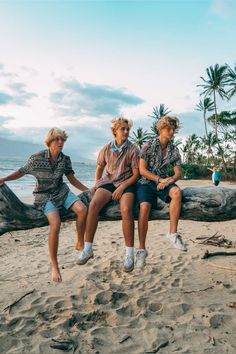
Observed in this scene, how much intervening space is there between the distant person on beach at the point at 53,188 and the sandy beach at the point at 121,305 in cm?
85

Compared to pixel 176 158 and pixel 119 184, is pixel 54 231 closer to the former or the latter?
pixel 119 184

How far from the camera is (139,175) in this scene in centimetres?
419

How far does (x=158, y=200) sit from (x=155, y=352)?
68.0 inches

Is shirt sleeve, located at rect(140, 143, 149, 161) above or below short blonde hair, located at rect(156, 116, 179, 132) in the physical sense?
below

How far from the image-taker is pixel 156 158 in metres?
4.26

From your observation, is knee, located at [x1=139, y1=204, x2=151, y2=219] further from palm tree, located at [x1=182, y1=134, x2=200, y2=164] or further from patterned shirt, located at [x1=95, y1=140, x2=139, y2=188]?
palm tree, located at [x1=182, y1=134, x2=200, y2=164]

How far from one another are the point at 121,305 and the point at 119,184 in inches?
79.3

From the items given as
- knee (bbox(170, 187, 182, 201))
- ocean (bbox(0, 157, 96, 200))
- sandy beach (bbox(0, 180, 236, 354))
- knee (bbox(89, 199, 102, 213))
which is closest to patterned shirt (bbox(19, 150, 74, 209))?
knee (bbox(89, 199, 102, 213))

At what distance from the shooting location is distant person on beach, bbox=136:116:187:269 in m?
3.97

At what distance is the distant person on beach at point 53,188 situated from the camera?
4.00 meters

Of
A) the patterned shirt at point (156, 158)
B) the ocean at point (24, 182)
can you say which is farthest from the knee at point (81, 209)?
the ocean at point (24, 182)

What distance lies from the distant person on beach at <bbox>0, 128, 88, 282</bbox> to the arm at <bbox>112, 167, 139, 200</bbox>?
0.42 m

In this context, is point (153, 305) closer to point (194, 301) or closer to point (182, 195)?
point (194, 301)

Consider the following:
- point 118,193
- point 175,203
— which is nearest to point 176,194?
point 175,203
